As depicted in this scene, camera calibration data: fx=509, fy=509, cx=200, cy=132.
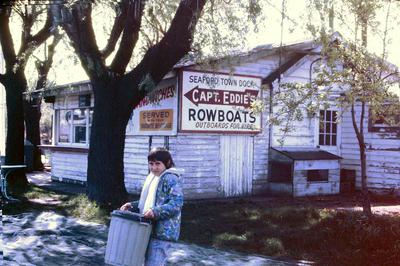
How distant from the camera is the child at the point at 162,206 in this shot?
14.9 feet

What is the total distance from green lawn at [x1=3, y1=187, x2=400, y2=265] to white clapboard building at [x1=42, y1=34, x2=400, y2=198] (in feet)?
5.79

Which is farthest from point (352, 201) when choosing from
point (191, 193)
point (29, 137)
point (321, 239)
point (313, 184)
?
point (29, 137)

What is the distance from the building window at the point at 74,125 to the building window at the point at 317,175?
728 centimetres

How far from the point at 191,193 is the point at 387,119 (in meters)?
5.79

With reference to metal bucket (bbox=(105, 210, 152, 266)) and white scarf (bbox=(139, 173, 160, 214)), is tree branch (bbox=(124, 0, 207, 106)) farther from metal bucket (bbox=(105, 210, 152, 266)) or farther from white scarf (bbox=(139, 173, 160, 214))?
metal bucket (bbox=(105, 210, 152, 266))

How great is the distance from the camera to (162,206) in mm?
4512

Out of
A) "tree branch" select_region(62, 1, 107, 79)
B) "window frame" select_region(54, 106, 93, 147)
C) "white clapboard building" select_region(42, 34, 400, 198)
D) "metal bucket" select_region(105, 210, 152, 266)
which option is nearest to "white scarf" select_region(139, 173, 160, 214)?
"metal bucket" select_region(105, 210, 152, 266)

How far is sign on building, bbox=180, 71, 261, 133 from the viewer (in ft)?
42.7

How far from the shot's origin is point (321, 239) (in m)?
8.12

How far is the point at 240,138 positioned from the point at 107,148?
4.64m

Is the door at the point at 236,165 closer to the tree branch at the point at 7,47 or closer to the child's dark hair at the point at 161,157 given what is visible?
the tree branch at the point at 7,47

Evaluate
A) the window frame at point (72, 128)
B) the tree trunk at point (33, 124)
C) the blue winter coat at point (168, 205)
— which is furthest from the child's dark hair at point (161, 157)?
the tree trunk at point (33, 124)

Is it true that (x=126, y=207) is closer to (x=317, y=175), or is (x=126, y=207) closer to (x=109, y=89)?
(x=109, y=89)

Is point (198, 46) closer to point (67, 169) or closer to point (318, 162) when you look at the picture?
point (318, 162)
